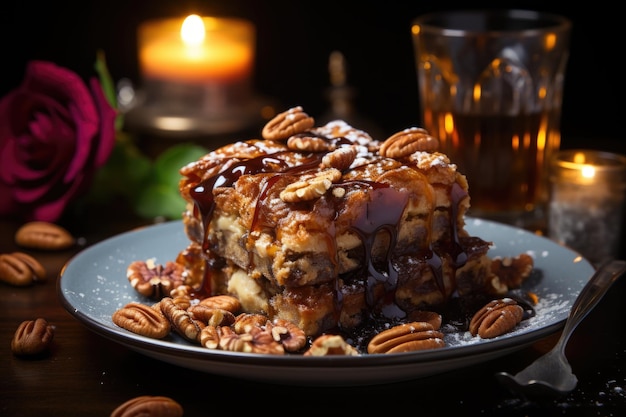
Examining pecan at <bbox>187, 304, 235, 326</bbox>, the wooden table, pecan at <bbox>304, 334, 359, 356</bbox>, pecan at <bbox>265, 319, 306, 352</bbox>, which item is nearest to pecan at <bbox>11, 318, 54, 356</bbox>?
the wooden table

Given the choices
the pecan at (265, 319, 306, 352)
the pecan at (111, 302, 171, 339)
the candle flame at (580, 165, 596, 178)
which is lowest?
the candle flame at (580, 165, 596, 178)

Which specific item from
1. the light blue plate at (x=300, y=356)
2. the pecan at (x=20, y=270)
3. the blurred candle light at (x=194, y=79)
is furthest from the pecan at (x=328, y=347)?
the blurred candle light at (x=194, y=79)

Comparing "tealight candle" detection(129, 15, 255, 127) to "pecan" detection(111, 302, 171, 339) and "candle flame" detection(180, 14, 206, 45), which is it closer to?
"candle flame" detection(180, 14, 206, 45)

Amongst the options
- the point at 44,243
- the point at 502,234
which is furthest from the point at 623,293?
the point at 44,243

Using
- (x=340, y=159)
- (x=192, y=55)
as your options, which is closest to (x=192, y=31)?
(x=192, y=55)

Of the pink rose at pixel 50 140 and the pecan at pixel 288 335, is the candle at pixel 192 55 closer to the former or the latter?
the pink rose at pixel 50 140

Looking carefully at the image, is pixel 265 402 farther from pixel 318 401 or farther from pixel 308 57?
pixel 308 57
